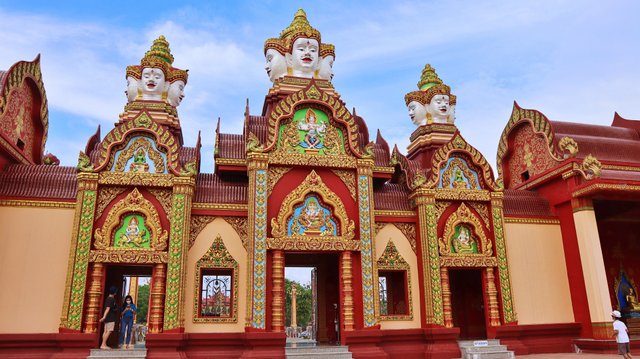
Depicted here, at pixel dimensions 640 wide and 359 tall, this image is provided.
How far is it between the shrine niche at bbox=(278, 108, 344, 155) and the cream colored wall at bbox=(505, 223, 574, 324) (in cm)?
595

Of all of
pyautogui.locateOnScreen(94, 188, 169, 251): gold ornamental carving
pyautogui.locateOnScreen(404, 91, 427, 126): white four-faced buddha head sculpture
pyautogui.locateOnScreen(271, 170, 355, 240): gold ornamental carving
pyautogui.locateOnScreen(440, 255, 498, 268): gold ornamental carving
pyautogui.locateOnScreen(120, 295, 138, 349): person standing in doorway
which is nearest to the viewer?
pyautogui.locateOnScreen(94, 188, 169, 251): gold ornamental carving

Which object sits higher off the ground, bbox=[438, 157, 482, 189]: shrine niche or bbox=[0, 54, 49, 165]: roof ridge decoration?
bbox=[0, 54, 49, 165]: roof ridge decoration

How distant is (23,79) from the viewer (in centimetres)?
1330

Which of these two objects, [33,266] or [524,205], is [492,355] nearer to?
[524,205]

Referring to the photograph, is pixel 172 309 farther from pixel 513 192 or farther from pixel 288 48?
pixel 513 192

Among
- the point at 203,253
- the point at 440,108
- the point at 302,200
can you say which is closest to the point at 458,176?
the point at 440,108

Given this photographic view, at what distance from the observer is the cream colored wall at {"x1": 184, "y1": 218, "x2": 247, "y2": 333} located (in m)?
11.6

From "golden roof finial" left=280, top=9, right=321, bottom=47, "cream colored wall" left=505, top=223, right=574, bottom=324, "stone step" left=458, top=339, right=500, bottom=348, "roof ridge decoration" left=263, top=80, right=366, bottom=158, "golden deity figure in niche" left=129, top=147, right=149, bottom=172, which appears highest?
"golden roof finial" left=280, top=9, right=321, bottom=47

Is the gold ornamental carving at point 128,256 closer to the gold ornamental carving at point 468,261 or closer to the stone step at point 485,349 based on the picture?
the gold ornamental carving at point 468,261

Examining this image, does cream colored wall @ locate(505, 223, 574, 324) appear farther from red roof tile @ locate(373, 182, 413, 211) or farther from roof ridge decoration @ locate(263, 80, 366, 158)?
roof ridge decoration @ locate(263, 80, 366, 158)

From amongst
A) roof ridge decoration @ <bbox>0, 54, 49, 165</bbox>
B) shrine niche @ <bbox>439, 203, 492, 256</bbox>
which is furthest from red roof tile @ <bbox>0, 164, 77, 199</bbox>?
shrine niche @ <bbox>439, 203, 492, 256</bbox>

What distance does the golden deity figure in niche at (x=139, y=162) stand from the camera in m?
12.2

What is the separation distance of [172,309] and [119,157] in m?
4.05

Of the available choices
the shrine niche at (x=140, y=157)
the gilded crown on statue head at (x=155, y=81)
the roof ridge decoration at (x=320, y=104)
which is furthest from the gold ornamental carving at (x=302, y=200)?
the gilded crown on statue head at (x=155, y=81)
